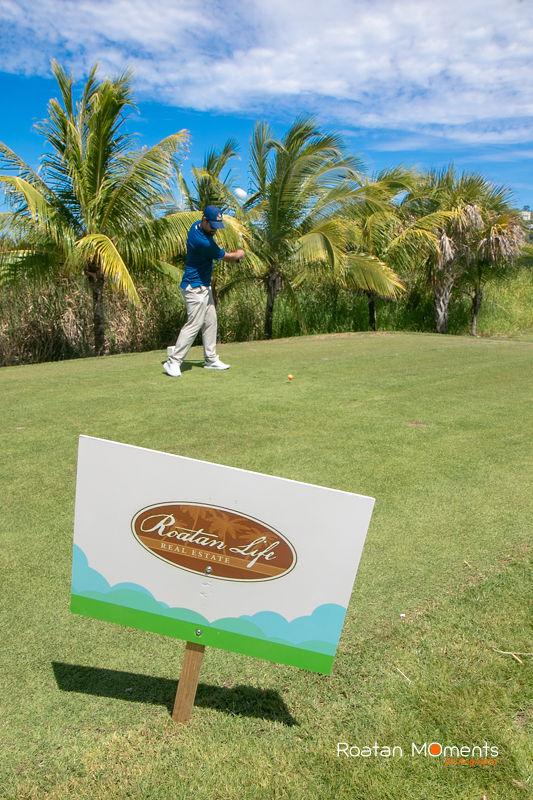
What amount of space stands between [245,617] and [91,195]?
1112 centimetres

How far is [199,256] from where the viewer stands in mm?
7418

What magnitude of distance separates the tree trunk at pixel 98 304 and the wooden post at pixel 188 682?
10.8m

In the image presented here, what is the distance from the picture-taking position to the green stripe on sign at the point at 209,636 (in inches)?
75.5

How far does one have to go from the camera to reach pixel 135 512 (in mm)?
1896

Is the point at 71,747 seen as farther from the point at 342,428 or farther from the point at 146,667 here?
the point at 342,428

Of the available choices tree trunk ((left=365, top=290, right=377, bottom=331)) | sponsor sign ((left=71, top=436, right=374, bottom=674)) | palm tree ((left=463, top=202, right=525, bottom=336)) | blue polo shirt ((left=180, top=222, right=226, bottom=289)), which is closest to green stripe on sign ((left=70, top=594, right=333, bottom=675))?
sponsor sign ((left=71, top=436, right=374, bottom=674))

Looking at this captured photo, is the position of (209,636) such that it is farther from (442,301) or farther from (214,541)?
(442,301)

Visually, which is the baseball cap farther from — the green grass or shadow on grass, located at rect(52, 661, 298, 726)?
shadow on grass, located at rect(52, 661, 298, 726)

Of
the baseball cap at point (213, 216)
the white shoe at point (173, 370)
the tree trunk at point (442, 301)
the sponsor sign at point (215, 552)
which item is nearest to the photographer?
the sponsor sign at point (215, 552)

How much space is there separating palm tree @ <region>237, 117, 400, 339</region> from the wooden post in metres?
12.2

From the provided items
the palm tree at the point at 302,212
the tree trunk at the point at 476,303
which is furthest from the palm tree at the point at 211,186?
the tree trunk at the point at 476,303

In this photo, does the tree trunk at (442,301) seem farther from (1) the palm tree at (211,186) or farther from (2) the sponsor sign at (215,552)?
(2) the sponsor sign at (215,552)

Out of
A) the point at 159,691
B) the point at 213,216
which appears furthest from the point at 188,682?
the point at 213,216

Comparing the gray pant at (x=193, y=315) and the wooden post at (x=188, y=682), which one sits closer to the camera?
the wooden post at (x=188, y=682)
